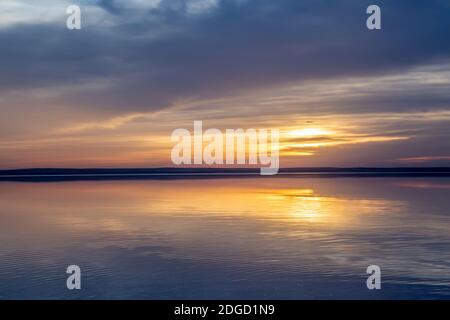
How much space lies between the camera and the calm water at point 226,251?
28.0ft

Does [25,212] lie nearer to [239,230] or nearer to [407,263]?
[239,230]

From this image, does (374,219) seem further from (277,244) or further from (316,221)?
(277,244)

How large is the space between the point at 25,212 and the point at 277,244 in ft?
30.6

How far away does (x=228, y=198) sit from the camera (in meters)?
22.2

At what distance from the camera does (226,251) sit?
36.1 feet

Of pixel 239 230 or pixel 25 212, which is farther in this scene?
pixel 25 212

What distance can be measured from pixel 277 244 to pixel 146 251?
2.61 meters

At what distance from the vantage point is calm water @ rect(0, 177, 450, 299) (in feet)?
28.0
